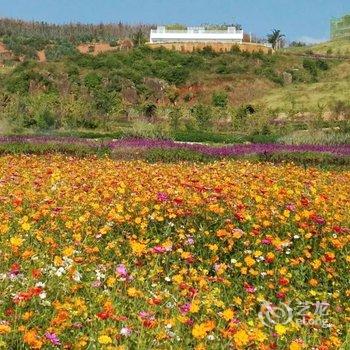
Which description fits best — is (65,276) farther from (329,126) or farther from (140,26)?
(140,26)

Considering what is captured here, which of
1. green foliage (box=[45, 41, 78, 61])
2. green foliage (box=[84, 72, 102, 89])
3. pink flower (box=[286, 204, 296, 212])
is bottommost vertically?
pink flower (box=[286, 204, 296, 212])

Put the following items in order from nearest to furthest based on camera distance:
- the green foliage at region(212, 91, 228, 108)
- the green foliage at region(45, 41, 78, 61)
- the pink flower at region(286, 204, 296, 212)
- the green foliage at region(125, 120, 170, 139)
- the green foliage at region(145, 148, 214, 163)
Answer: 1. the pink flower at region(286, 204, 296, 212)
2. the green foliage at region(145, 148, 214, 163)
3. the green foliage at region(125, 120, 170, 139)
4. the green foliage at region(212, 91, 228, 108)
5. the green foliage at region(45, 41, 78, 61)

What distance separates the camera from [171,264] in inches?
225

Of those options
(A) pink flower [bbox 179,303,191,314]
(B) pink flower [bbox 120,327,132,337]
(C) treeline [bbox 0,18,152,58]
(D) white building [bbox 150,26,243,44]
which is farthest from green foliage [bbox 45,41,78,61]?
(B) pink flower [bbox 120,327,132,337]

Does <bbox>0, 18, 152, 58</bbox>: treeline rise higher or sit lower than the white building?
higher

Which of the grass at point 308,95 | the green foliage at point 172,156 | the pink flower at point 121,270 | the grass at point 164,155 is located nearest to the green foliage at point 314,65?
the grass at point 308,95

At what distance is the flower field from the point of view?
10.8 ft

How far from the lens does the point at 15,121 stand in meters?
36.6

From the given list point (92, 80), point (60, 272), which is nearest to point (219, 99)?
point (92, 80)

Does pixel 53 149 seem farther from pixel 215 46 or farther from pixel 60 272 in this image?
pixel 215 46

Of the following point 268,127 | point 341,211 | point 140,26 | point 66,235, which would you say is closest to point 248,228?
point 341,211

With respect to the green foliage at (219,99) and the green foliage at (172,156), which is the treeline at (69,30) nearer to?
the green foliage at (219,99)

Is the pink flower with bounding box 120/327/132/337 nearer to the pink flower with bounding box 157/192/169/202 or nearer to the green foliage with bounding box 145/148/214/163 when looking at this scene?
the pink flower with bounding box 157/192/169/202

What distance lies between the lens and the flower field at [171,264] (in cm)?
330
